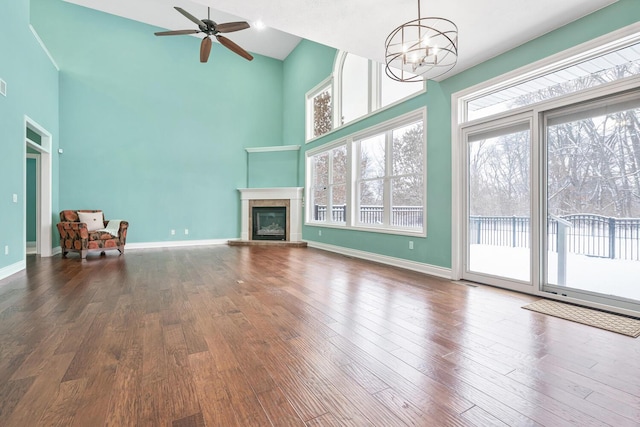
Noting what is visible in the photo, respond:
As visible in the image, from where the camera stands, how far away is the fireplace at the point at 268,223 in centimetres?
820

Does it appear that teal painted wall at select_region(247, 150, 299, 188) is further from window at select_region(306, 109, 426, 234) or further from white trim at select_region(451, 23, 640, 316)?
white trim at select_region(451, 23, 640, 316)

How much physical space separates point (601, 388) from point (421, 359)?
0.87 metres

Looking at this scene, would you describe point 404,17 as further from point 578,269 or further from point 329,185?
point 329,185

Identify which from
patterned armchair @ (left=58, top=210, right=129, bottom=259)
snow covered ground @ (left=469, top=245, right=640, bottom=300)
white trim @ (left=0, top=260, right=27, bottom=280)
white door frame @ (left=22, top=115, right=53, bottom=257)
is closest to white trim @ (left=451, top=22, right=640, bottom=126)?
snow covered ground @ (left=469, top=245, right=640, bottom=300)

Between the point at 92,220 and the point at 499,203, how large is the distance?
7.34 m

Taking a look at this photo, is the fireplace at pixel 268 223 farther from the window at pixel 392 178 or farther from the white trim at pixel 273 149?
the window at pixel 392 178

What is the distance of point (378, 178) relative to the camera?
5.46 metres

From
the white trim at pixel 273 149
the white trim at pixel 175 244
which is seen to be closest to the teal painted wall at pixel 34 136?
the white trim at pixel 175 244

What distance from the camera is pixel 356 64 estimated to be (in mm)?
6047

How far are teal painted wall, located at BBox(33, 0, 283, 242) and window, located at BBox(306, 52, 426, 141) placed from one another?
78.0 inches

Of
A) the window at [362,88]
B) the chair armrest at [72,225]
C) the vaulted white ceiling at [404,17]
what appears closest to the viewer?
the vaulted white ceiling at [404,17]

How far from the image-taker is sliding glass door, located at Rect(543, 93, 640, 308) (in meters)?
2.58

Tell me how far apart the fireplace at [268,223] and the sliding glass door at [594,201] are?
20.2 ft

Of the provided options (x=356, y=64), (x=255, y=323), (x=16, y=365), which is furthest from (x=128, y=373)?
(x=356, y=64)
